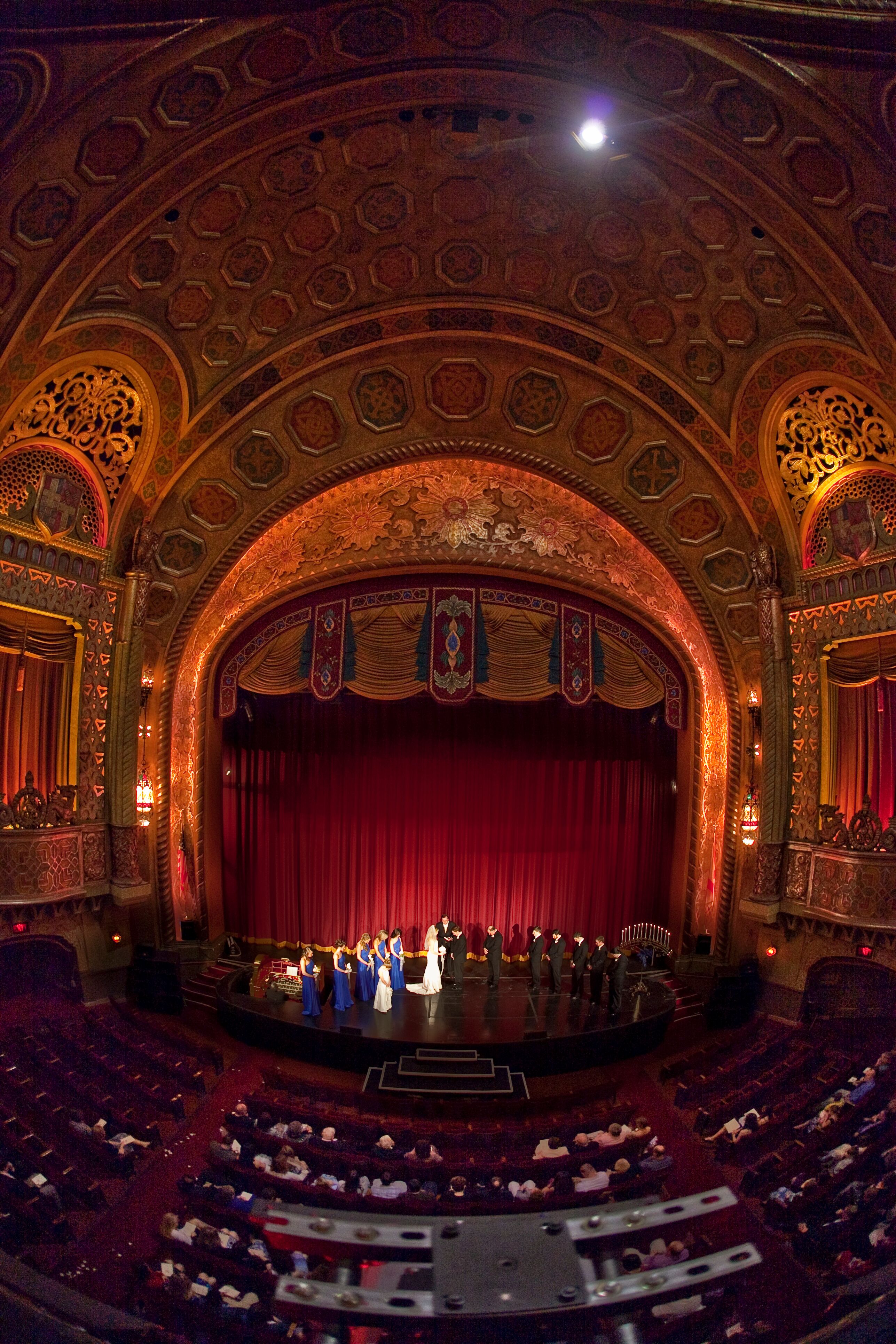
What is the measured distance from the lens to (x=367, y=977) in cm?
1344

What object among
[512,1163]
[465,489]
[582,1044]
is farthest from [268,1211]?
[465,489]

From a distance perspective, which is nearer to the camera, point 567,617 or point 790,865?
point 790,865

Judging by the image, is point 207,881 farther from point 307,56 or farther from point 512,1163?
point 307,56

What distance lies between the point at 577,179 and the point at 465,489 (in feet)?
17.8

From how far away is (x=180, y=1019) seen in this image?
1307 cm

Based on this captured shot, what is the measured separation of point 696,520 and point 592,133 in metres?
6.14

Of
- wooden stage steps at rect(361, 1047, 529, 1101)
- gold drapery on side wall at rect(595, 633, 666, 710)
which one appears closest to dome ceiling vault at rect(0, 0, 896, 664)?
gold drapery on side wall at rect(595, 633, 666, 710)

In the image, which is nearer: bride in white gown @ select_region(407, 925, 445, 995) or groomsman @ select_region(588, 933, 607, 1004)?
groomsman @ select_region(588, 933, 607, 1004)

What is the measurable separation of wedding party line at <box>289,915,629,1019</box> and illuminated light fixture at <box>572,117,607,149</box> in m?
10.9

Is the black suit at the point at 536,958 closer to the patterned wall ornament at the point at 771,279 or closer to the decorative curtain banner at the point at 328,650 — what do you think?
the decorative curtain banner at the point at 328,650

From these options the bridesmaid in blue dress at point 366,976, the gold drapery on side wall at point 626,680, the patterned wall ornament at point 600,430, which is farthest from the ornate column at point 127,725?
the gold drapery on side wall at point 626,680

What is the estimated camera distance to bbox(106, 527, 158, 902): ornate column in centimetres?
1242

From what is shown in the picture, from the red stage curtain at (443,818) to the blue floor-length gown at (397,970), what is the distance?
2347mm

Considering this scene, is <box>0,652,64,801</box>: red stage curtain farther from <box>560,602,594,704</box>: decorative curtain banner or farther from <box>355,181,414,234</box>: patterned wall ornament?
<box>560,602,594,704</box>: decorative curtain banner
